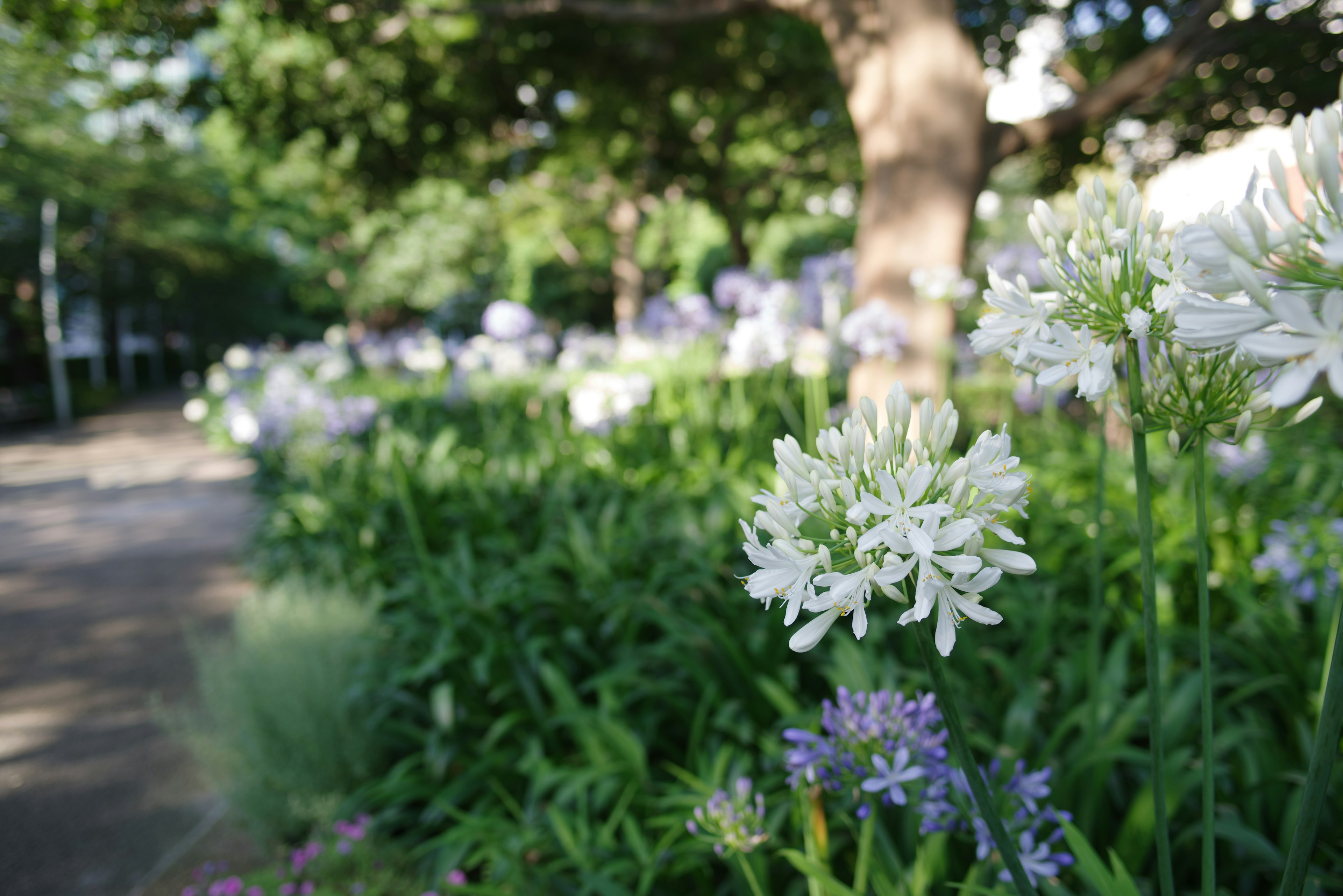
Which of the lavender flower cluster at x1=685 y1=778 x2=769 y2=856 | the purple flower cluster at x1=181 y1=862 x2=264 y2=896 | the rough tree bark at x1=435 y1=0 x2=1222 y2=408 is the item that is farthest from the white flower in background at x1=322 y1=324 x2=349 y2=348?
the lavender flower cluster at x1=685 y1=778 x2=769 y2=856

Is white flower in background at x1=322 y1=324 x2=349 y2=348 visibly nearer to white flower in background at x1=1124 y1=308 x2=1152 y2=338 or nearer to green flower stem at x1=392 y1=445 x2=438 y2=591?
green flower stem at x1=392 y1=445 x2=438 y2=591

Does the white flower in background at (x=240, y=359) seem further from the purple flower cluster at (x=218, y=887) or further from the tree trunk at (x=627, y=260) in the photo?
the purple flower cluster at (x=218, y=887)

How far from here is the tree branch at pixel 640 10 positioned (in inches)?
224

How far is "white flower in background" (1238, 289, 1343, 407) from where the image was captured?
0.57 m

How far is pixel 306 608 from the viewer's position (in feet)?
9.56

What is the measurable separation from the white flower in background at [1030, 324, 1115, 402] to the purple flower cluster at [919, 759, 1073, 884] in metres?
0.63

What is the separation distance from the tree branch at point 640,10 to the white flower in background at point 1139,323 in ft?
18.9

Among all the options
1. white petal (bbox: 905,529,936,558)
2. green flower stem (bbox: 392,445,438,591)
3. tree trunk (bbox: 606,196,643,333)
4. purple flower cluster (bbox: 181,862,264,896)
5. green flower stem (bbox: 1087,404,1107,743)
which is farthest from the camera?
tree trunk (bbox: 606,196,643,333)

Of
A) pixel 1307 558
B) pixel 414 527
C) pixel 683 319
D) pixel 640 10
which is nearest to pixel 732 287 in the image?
pixel 683 319

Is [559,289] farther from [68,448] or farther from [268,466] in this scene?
[268,466]

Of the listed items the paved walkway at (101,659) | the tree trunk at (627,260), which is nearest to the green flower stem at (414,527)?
the paved walkway at (101,659)

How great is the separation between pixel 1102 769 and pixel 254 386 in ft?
34.1

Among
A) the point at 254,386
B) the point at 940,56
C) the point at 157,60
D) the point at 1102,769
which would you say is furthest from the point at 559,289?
the point at 1102,769

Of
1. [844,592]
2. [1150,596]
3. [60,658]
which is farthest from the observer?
[60,658]
